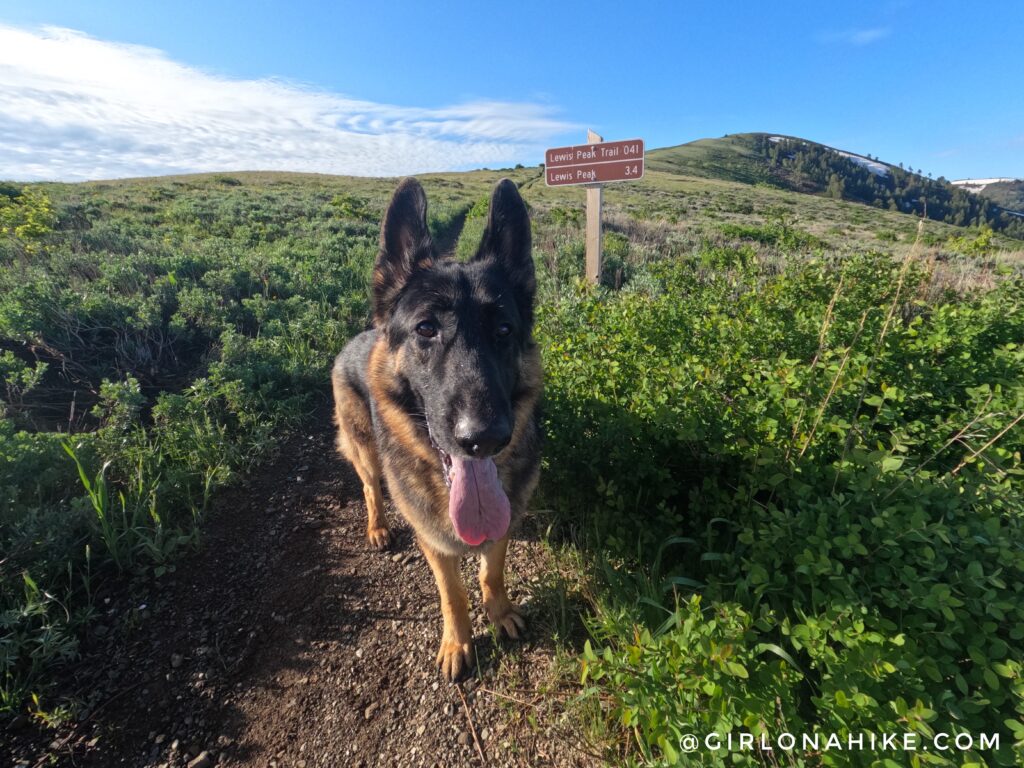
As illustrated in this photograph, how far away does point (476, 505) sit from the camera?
8.28ft

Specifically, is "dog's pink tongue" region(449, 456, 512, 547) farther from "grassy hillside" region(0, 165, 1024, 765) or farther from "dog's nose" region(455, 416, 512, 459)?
"grassy hillside" region(0, 165, 1024, 765)

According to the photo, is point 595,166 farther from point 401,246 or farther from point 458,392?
point 458,392

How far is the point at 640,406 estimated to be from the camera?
3.21 metres

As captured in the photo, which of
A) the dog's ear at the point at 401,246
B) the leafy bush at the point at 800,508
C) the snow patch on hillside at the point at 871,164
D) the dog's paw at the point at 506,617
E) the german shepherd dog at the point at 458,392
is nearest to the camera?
the leafy bush at the point at 800,508

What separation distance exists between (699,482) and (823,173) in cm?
15364

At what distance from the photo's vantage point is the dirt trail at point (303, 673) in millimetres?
2318

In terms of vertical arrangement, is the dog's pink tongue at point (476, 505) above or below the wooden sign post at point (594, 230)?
below

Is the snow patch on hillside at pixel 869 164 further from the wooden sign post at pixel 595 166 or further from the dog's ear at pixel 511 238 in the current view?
the dog's ear at pixel 511 238

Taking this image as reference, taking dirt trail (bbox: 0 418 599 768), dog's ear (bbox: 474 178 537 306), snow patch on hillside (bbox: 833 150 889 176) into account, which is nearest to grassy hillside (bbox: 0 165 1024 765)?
dirt trail (bbox: 0 418 599 768)

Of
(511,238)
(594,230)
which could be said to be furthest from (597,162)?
(511,238)

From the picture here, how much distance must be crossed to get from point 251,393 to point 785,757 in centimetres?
554

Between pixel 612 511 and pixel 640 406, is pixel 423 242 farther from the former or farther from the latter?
pixel 612 511

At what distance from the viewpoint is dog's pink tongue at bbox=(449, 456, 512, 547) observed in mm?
2496

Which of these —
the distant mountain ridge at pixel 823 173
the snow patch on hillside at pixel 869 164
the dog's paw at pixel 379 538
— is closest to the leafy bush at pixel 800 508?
the dog's paw at pixel 379 538
